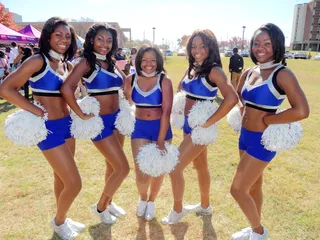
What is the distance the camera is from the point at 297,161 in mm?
5102

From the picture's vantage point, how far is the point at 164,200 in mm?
3738

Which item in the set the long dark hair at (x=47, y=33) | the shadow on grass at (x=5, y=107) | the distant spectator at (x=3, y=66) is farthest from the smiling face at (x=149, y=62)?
the distant spectator at (x=3, y=66)

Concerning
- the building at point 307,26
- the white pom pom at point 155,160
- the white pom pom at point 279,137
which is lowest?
the white pom pom at point 155,160

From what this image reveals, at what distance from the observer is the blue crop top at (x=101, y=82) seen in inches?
113

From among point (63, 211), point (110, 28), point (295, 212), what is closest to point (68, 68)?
point (110, 28)

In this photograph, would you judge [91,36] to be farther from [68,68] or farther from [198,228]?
[198,228]

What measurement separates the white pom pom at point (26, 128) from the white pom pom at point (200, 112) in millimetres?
1503

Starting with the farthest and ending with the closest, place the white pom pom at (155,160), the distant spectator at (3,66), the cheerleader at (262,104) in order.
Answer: the distant spectator at (3,66) → the white pom pom at (155,160) → the cheerleader at (262,104)

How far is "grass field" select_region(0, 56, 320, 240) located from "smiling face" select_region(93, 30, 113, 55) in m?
2.08

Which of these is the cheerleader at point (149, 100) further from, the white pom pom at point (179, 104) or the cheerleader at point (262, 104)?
the cheerleader at point (262, 104)

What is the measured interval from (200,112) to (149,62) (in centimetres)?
78

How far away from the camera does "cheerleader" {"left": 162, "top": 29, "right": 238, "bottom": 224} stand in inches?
106

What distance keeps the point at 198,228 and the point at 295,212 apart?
1380 mm

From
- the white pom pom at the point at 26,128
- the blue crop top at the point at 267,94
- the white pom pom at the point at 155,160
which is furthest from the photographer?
the white pom pom at the point at 155,160
